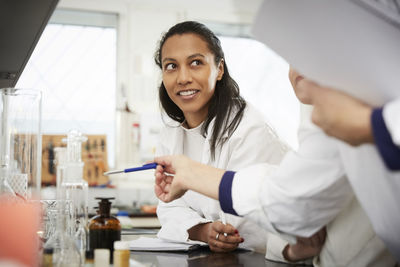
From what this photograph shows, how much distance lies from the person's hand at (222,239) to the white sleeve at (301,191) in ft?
1.48

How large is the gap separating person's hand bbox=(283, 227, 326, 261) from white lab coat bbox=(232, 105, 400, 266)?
16 cm

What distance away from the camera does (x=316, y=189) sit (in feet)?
2.67

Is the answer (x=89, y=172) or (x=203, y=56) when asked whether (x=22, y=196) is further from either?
(x=89, y=172)

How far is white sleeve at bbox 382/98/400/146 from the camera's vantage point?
24.2 inches

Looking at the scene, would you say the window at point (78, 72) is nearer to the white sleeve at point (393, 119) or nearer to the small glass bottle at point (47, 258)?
the small glass bottle at point (47, 258)

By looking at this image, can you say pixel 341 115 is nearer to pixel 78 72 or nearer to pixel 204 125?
pixel 204 125

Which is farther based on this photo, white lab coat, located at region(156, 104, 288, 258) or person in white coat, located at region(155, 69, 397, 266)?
white lab coat, located at region(156, 104, 288, 258)

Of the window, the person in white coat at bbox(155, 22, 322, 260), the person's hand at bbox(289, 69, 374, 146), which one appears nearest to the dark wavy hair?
the person in white coat at bbox(155, 22, 322, 260)

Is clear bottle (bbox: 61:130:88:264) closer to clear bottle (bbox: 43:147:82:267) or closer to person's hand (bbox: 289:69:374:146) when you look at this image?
clear bottle (bbox: 43:147:82:267)

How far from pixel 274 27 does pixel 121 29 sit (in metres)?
3.69

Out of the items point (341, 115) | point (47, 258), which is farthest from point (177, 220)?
point (341, 115)

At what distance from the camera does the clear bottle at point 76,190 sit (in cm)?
111

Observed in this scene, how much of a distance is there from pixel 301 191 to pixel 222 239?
0.57m

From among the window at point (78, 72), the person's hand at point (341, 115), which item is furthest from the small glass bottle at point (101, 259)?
the window at point (78, 72)
